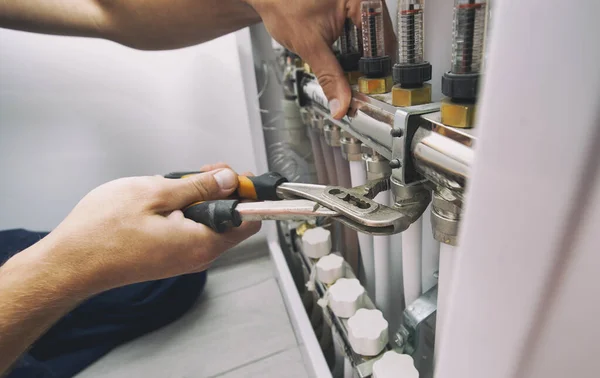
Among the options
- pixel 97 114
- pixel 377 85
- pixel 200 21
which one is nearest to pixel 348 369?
pixel 377 85

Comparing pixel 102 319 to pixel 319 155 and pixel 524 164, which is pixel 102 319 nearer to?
pixel 319 155

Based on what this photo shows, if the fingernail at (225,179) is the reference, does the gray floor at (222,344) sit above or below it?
below

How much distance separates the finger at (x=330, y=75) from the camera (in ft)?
1.25

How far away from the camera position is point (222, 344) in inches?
24.0

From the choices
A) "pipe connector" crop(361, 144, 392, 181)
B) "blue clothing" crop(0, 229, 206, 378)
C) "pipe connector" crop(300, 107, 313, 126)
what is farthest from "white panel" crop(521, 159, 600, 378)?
"blue clothing" crop(0, 229, 206, 378)

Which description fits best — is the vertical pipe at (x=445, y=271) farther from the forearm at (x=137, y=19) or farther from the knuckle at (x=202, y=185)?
the forearm at (x=137, y=19)

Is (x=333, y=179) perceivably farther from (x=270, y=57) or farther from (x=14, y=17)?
(x=14, y=17)

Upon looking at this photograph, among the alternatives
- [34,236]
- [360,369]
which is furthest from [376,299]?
[34,236]

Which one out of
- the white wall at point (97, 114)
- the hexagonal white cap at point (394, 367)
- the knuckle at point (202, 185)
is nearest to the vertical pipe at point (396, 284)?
the hexagonal white cap at point (394, 367)

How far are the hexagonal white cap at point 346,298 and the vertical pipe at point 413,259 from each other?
0.07m

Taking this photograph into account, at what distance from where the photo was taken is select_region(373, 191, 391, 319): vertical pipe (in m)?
0.40

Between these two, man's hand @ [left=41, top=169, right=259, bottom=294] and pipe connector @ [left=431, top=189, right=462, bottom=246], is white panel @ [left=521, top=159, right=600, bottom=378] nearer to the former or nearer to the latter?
pipe connector @ [left=431, top=189, right=462, bottom=246]

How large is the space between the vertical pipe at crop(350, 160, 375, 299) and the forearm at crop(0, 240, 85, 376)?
31 cm

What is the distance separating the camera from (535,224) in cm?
12
